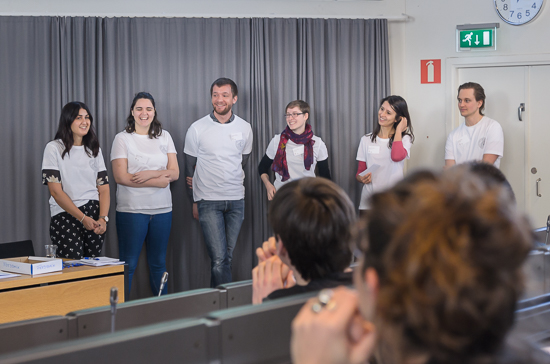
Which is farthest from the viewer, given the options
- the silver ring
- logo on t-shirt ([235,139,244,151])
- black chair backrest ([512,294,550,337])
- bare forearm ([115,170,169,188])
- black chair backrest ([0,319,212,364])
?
logo on t-shirt ([235,139,244,151])

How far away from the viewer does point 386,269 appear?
0.61m

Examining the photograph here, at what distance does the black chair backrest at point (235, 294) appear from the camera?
1.47 metres

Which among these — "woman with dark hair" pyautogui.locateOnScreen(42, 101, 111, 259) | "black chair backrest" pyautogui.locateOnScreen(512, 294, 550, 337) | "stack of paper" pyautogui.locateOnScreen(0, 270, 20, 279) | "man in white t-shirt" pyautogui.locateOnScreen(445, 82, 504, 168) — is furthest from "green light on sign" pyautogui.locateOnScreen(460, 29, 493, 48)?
"stack of paper" pyautogui.locateOnScreen(0, 270, 20, 279)

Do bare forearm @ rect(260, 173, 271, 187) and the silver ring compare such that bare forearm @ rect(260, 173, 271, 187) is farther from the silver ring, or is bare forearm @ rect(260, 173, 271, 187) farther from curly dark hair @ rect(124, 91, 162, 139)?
the silver ring

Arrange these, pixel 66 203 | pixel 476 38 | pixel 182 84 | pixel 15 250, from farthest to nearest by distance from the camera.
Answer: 1. pixel 476 38
2. pixel 182 84
3. pixel 66 203
4. pixel 15 250

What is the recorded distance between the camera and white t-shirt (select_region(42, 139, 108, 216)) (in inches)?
147

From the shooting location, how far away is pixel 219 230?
14.2 feet

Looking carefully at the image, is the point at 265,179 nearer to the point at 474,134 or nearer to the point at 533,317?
the point at 474,134

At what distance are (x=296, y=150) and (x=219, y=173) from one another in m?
0.70

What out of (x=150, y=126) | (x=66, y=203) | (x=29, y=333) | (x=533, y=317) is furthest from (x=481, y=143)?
(x=29, y=333)

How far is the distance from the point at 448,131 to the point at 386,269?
4687 mm

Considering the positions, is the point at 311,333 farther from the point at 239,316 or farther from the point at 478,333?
the point at 239,316

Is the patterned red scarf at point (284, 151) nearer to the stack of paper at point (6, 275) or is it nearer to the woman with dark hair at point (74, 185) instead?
the woman with dark hair at point (74, 185)

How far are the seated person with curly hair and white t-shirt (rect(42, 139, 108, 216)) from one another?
11.4ft
